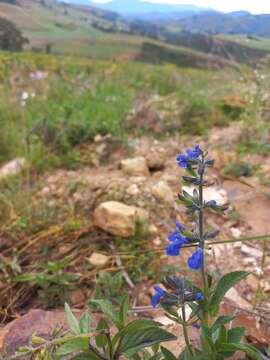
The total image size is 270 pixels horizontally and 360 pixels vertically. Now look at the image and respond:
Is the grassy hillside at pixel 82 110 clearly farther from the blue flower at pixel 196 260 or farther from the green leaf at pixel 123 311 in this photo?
the blue flower at pixel 196 260

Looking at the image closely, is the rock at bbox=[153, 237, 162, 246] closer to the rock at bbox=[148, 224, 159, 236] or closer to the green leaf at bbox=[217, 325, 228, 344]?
the rock at bbox=[148, 224, 159, 236]

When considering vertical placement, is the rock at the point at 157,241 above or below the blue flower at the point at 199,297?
below

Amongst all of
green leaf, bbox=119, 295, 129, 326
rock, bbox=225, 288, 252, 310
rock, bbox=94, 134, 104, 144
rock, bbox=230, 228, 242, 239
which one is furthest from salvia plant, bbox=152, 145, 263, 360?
rock, bbox=94, 134, 104, 144

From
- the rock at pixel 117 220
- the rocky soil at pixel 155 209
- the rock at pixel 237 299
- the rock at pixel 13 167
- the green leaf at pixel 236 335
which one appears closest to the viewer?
the green leaf at pixel 236 335

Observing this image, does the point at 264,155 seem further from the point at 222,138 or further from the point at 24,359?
the point at 24,359

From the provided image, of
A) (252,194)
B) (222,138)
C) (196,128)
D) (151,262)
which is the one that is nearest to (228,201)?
(252,194)

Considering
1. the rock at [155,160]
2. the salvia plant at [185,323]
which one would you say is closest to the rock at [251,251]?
the rock at [155,160]
